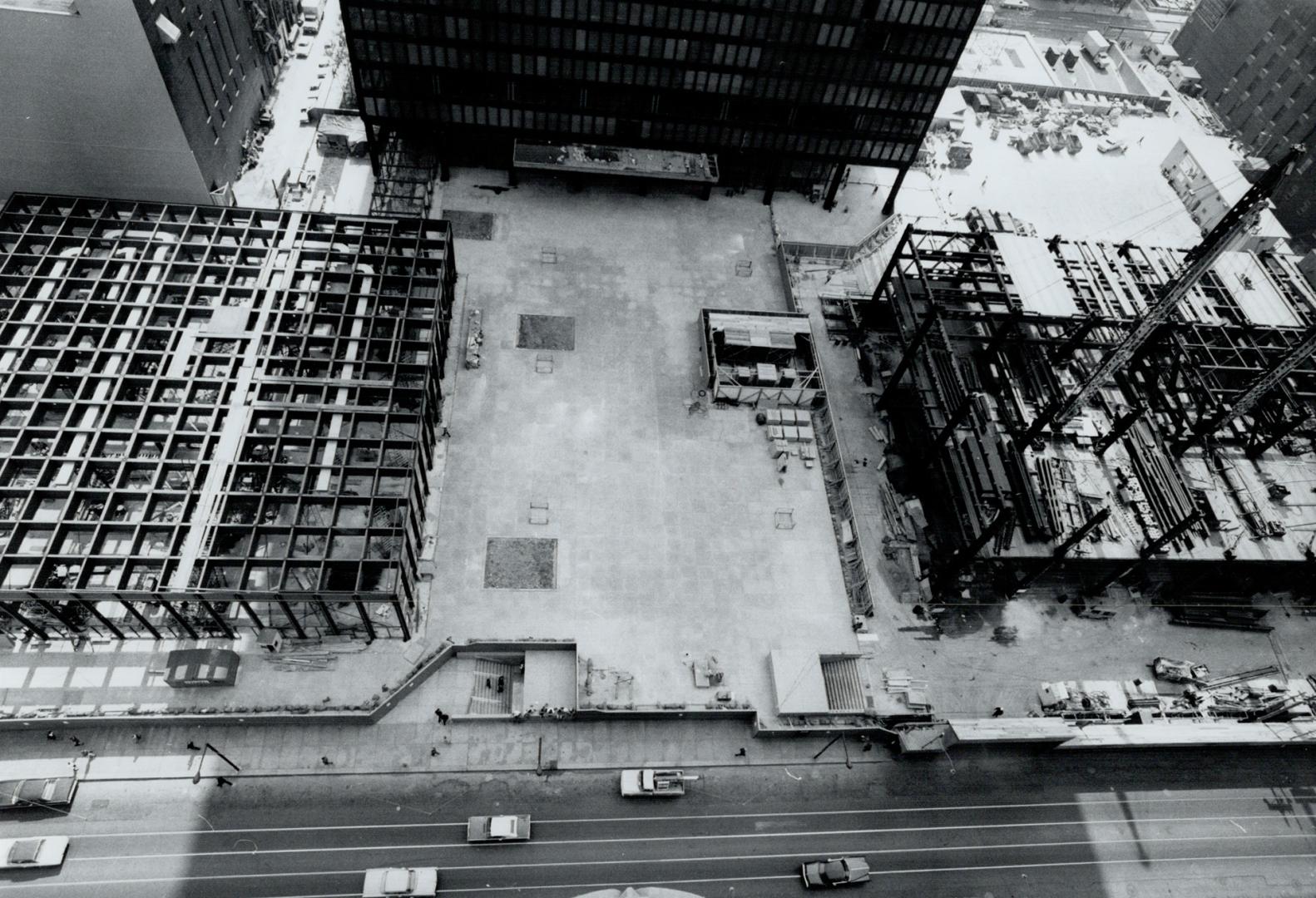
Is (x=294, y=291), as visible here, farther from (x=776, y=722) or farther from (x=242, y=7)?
(x=776, y=722)

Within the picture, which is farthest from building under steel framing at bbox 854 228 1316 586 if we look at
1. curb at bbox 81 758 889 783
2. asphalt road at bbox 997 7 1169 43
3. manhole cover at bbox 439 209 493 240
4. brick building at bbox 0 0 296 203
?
asphalt road at bbox 997 7 1169 43

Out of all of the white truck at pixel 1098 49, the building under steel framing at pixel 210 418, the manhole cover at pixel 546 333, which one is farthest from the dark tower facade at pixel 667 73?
the white truck at pixel 1098 49

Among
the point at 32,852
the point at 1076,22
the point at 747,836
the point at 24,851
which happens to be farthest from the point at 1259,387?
the point at 1076,22

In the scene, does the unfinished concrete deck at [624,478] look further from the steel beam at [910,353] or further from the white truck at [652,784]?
the steel beam at [910,353]

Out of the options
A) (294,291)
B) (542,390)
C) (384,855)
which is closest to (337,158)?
(294,291)

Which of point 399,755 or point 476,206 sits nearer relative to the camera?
point 399,755
